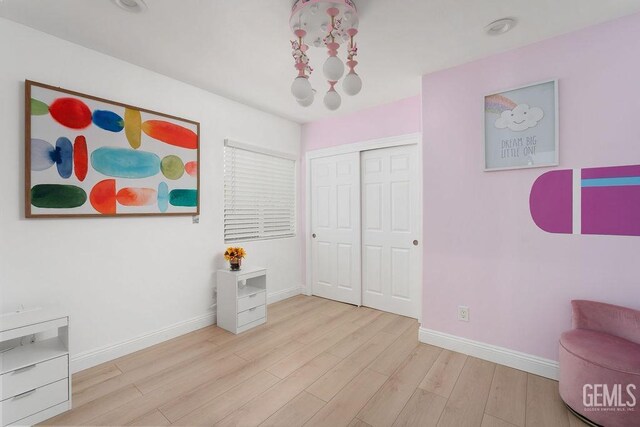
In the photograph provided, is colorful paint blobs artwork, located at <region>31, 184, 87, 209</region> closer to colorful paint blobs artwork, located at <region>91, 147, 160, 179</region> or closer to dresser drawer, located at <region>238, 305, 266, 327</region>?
colorful paint blobs artwork, located at <region>91, 147, 160, 179</region>

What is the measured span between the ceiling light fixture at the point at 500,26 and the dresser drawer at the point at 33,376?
3.53 meters

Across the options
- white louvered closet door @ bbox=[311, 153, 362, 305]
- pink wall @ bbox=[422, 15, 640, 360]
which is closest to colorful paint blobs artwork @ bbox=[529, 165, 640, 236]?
pink wall @ bbox=[422, 15, 640, 360]

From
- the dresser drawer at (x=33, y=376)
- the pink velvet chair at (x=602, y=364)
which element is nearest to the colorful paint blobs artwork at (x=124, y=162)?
the dresser drawer at (x=33, y=376)

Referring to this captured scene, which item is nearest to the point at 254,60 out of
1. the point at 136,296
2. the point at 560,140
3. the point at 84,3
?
the point at 84,3

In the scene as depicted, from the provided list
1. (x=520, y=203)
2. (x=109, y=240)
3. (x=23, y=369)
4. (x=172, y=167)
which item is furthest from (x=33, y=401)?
(x=520, y=203)

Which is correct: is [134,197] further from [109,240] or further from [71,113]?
[71,113]

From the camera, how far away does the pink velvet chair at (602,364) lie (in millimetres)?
1435

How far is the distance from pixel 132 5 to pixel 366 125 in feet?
8.22

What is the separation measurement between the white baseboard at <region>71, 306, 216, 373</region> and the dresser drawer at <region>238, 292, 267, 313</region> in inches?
17.4

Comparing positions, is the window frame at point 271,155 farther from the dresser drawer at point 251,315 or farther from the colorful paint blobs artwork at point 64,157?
the colorful paint blobs artwork at point 64,157

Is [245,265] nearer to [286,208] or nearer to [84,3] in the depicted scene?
[286,208]

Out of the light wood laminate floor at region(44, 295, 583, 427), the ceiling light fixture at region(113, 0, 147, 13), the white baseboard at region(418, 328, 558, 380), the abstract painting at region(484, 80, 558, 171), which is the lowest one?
the light wood laminate floor at region(44, 295, 583, 427)

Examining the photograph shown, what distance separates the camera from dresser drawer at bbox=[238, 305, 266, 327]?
279 cm

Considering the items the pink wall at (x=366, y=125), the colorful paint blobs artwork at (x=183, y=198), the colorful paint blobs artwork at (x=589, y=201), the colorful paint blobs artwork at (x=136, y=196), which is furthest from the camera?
the pink wall at (x=366, y=125)
